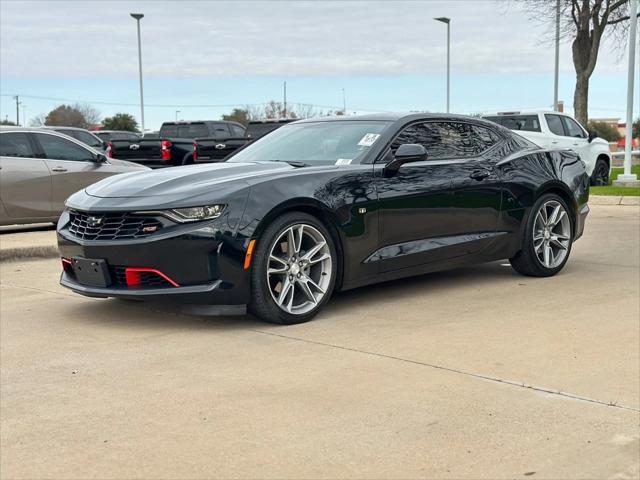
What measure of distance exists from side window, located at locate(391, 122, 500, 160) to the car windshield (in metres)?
0.25

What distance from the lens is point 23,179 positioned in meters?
10.2

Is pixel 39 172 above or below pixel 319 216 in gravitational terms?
above

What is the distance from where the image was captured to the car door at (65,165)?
1054 cm

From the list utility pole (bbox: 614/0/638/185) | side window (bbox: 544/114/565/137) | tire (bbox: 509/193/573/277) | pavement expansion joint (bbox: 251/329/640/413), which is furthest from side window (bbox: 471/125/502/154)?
utility pole (bbox: 614/0/638/185)

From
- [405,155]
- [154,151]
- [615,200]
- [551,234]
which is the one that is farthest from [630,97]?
[405,155]

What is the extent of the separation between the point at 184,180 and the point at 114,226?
1.89 ft

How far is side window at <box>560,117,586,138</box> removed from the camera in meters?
17.9

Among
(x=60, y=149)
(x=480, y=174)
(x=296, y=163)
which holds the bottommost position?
(x=480, y=174)

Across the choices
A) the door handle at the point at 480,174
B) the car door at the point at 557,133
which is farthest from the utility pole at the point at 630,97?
the door handle at the point at 480,174

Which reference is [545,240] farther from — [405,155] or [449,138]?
[405,155]

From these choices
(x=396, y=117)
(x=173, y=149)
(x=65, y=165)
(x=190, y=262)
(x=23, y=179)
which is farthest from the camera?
(x=173, y=149)

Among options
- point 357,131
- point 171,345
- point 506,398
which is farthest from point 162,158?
point 506,398

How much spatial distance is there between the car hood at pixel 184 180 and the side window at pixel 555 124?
1290cm

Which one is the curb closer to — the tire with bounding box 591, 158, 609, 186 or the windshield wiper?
the tire with bounding box 591, 158, 609, 186
